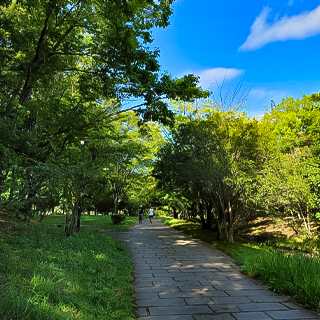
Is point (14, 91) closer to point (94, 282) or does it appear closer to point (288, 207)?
point (94, 282)

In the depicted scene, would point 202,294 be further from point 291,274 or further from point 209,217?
point 209,217

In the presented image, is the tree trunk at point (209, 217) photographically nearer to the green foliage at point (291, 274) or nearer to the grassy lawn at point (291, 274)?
the grassy lawn at point (291, 274)

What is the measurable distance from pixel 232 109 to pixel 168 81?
4.45 m

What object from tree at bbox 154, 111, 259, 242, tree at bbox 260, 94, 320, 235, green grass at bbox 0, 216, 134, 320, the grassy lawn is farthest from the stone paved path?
tree at bbox 260, 94, 320, 235

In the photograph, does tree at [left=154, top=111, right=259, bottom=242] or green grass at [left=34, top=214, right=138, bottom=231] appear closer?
tree at [left=154, top=111, right=259, bottom=242]

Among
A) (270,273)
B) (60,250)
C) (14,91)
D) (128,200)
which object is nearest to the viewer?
(270,273)

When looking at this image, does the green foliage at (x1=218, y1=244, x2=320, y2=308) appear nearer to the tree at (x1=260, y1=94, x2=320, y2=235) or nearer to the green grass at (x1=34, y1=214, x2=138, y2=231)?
the tree at (x1=260, y1=94, x2=320, y2=235)

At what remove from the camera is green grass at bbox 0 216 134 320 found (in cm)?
265

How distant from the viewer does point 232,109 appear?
9.47 m

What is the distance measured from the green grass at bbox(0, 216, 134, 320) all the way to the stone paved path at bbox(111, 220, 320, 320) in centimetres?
37

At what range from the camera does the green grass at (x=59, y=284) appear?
8.69 feet

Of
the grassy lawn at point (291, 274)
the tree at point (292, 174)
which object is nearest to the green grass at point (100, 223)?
the grassy lawn at point (291, 274)

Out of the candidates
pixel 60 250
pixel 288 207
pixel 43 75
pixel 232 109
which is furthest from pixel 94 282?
pixel 288 207

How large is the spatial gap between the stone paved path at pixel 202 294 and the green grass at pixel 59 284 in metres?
0.37
